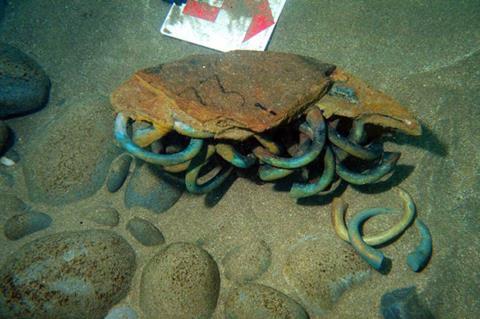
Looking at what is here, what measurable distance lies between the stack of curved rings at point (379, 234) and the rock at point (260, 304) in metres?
0.49

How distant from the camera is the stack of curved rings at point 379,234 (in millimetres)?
2105

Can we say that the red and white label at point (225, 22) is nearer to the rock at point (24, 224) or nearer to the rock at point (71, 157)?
the rock at point (71, 157)

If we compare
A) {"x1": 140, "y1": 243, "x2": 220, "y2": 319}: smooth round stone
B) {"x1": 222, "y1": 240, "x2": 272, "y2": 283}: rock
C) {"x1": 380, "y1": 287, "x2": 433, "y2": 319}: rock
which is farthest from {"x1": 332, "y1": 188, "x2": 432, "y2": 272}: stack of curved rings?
{"x1": 140, "y1": 243, "x2": 220, "y2": 319}: smooth round stone

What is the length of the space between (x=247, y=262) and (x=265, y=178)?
0.54 metres

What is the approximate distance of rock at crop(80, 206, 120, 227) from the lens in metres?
2.52

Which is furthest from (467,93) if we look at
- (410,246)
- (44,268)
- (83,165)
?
(44,268)

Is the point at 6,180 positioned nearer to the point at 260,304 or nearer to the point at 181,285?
the point at 181,285

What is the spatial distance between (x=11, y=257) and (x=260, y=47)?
7.69 ft

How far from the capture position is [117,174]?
2.68 metres

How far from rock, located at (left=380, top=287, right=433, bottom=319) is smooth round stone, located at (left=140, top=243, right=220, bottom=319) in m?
0.97

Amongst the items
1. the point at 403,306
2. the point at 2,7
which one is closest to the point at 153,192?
the point at 403,306

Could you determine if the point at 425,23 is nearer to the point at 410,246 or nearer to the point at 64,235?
the point at 410,246

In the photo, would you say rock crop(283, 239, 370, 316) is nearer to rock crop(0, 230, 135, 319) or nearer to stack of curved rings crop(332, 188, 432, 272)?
stack of curved rings crop(332, 188, 432, 272)

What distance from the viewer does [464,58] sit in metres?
2.60
